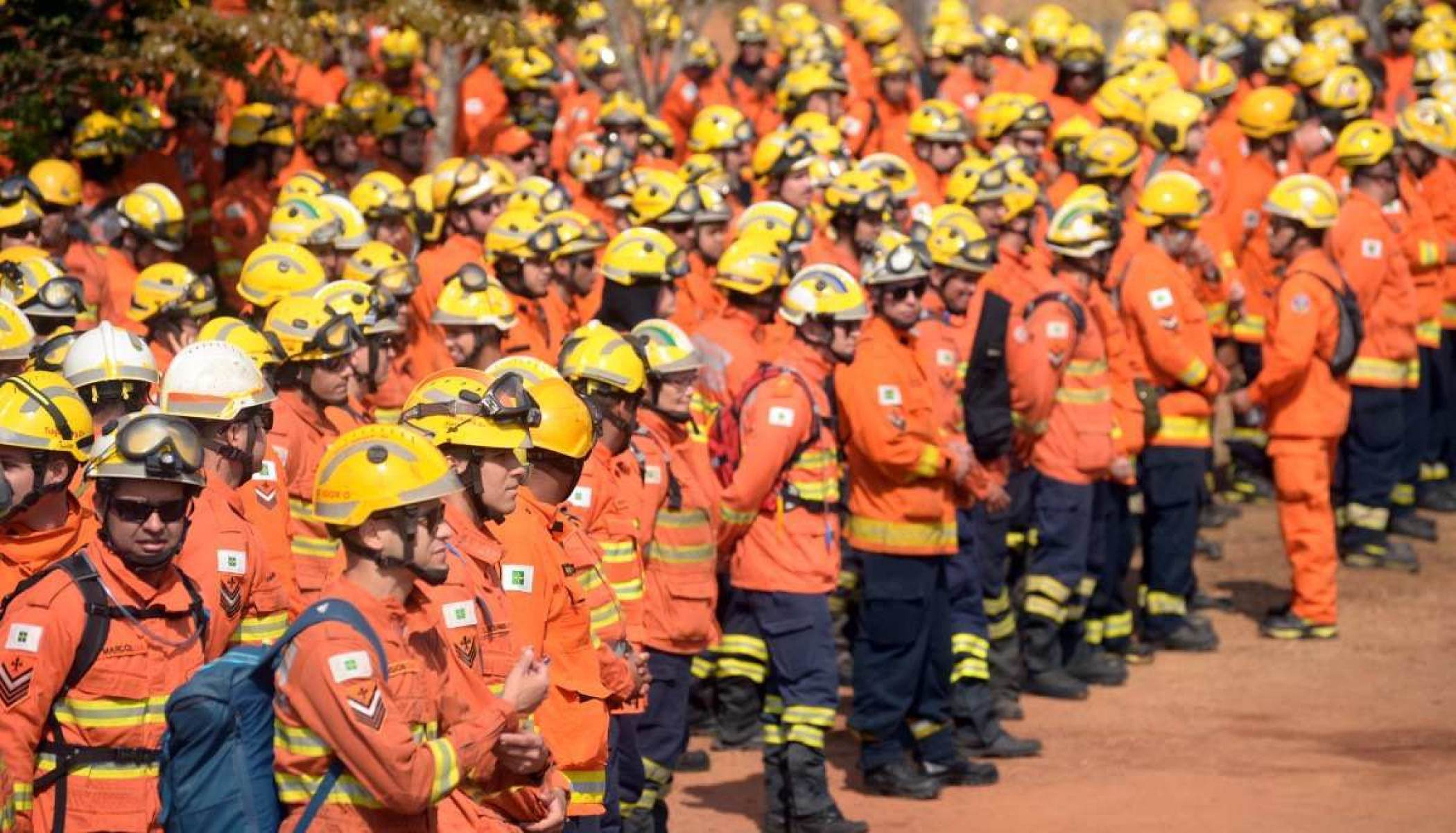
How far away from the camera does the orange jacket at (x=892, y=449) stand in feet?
35.4

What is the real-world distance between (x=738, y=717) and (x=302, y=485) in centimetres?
377

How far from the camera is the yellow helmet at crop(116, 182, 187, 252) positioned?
13.2 m

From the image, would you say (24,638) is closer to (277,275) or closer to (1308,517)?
(277,275)

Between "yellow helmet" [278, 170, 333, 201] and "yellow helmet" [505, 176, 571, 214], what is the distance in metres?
1.17

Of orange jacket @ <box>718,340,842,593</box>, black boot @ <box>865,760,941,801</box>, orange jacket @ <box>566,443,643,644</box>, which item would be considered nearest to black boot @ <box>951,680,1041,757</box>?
black boot @ <box>865,760,941,801</box>

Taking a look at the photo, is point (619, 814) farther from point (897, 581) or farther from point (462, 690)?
point (897, 581)

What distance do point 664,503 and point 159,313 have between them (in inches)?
119

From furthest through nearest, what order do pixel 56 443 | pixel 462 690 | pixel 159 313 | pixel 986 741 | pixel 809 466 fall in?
pixel 986 741
pixel 159 313
pixel 809 466
pixel 56 443
pixel 462 690

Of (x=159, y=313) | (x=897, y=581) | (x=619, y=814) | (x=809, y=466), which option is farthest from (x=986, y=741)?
(x=159, y=313)

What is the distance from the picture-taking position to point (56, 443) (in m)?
7.20

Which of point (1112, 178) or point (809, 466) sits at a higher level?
point (1112, 178)

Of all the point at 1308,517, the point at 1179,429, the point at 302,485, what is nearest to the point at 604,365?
the point at 302,485

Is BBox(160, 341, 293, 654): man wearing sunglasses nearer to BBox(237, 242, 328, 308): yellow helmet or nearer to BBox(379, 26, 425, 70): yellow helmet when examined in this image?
BBox(237, 242, 328, 308): yellow helmet

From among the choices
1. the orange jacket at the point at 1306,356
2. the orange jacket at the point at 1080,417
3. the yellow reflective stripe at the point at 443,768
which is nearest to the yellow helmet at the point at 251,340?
the yellow reflective stripe at the point at 443,768
